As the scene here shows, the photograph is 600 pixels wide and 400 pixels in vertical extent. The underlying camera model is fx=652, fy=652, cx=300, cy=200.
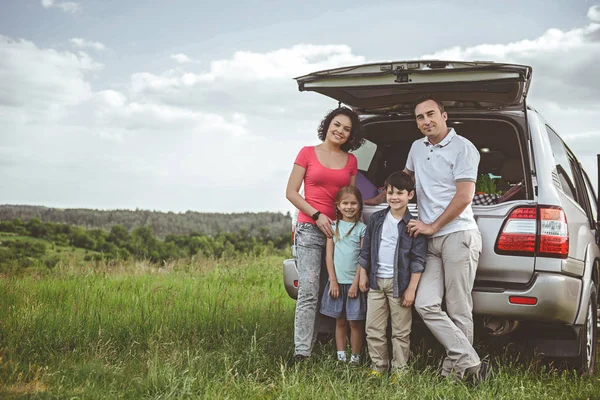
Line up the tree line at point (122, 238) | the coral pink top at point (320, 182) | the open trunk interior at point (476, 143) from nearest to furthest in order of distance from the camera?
the coral pink top at point (320, 182)
the open trunk interior at point (476, 143)
the tree line at point (122, 238)

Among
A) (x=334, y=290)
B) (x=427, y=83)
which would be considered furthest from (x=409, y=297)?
(x=427, y=83)

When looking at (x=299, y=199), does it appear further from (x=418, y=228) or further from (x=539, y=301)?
(x=539, y=301)

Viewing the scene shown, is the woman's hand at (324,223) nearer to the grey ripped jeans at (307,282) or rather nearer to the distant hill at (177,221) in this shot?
the grey ripped jeans at (307,282)

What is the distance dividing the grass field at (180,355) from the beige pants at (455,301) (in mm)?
212

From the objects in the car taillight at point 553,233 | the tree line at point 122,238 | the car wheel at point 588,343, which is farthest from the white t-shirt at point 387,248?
the tree line at point 122,238

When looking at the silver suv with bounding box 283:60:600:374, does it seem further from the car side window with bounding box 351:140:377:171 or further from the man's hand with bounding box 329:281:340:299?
the man's hand with bounding box 329:281:340:299

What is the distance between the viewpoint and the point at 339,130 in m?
5.09

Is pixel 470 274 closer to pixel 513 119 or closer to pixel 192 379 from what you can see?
pixel 513 119

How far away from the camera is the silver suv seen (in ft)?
14.6

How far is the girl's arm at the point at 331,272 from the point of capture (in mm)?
4965

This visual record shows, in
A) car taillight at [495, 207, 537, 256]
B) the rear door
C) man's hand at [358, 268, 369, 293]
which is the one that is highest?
A: the rear door

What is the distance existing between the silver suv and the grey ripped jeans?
0.82 ft

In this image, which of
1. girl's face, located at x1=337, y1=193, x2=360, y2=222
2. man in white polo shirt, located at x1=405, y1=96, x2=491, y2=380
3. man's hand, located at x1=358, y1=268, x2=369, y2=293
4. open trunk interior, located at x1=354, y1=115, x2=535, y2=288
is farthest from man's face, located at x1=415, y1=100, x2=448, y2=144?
man's hand, located at x1=358, y1=268, x2=369, y2=293

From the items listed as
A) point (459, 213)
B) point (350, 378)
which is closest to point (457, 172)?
point (459, 213)
